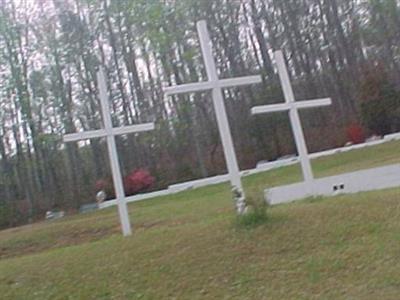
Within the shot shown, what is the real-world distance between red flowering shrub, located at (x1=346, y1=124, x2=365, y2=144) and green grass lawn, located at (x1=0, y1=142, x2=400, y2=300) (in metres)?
20.2

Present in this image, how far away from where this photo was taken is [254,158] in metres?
30.7

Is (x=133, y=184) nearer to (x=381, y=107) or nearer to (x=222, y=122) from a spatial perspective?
(x=381, y=107)

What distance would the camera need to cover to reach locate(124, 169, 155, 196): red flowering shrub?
26569 millimetres

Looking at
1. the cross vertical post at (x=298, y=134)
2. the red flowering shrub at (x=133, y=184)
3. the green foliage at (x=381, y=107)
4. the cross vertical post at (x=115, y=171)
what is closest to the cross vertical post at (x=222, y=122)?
the cross vertical post at (x=115, y=171)

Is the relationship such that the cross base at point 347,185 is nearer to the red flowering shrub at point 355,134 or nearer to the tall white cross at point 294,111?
the tall white cross at point 294,111

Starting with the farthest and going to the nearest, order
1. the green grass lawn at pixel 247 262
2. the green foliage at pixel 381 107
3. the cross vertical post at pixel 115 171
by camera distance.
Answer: the green foliage at pixel 381 107
the cross vertical post at pixel 115 171
the green grass lawn at pixel 247 262

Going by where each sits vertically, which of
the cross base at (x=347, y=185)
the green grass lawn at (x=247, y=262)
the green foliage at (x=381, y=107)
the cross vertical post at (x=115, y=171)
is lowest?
the green grass lawn at (x=247, y=262)

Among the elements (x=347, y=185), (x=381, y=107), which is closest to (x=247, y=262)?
(x=347, y=185)

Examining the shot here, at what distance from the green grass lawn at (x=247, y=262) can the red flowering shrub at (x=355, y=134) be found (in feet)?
66.4

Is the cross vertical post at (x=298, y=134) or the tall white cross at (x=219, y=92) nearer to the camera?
the tall white cross at (x=219, y=92)

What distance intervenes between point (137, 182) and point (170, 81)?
767cm

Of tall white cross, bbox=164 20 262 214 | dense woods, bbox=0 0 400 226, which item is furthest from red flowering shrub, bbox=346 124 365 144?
tall white cross, bbox=164 20 262 214

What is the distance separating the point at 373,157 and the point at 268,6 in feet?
49.4

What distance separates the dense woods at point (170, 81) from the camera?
30.7 meters
